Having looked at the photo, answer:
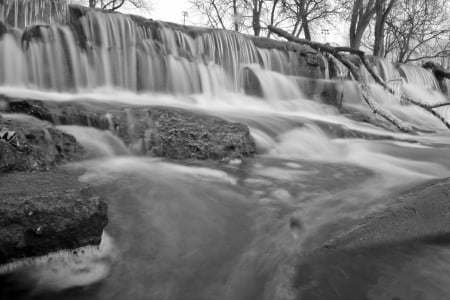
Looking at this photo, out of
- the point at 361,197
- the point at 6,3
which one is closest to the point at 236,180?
the point at 361,197

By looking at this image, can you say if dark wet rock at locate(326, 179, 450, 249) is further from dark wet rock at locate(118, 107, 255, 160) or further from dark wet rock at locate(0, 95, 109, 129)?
dark wet rock at locate(0, 95, 109, 129)

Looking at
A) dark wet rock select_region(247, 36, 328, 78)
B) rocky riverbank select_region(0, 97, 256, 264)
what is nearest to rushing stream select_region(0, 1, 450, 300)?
rocky riverbank select_region(0, 97, 256, 264)

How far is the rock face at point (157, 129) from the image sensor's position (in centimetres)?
412

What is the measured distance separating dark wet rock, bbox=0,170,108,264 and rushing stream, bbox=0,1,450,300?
0.28ft

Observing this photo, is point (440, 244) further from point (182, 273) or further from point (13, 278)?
point (13, 278)

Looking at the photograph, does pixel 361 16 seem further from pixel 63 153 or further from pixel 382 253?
pixel 382 253

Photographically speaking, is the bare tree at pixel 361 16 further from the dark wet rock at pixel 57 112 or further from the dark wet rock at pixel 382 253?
the dark wet rock at pixel 382 253

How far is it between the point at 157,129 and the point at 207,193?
132 cm

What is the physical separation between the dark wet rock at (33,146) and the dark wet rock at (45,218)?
621 mm

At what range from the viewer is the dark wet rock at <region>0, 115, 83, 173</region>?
265cm

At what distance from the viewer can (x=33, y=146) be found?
3.05m

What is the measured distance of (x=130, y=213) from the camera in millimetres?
2658

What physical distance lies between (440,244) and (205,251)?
5.01ft

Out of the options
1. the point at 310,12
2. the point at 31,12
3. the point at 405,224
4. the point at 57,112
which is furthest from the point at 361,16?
the point at 405,224
